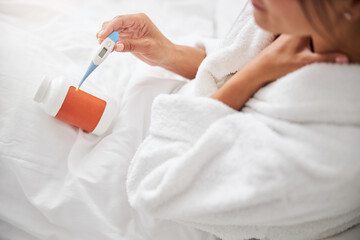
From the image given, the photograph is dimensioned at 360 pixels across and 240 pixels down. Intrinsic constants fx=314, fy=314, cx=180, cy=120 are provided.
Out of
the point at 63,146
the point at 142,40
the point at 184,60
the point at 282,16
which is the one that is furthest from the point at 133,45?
the point at 282,16

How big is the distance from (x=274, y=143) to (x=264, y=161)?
0.11 ft

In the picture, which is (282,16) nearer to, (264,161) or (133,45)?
(264,161)

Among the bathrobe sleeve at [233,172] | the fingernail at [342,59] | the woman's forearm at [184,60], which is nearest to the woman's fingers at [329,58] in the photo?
the fingernail at [342,59]

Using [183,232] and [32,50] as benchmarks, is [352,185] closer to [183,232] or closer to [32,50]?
[183,232]

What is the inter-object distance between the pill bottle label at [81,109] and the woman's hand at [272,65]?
26 cm

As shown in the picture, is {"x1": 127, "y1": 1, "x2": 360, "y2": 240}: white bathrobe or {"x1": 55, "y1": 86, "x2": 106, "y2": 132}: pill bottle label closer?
{"x1": 127, "y1": 1, "x2": 360, "y2": 240}: white bathrobe

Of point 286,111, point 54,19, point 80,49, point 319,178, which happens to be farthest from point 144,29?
point 319,178

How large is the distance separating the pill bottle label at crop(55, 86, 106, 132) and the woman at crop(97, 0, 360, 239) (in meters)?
0.14

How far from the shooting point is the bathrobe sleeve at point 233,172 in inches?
19.5

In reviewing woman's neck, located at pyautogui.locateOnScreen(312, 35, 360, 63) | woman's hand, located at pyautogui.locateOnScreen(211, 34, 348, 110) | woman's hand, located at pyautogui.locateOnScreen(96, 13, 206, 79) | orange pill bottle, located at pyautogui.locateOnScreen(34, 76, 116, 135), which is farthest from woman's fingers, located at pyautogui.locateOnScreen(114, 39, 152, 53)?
woman's neck, located at pyautogui.locateOnScreen(312, 35, 360, 63)

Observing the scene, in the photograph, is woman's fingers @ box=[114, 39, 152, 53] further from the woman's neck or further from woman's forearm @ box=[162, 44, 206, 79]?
the woman's neck

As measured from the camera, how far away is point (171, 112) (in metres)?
0.59

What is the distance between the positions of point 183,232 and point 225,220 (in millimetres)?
128

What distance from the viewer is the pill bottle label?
0.66 meters
